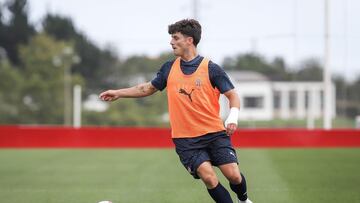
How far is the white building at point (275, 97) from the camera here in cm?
2891

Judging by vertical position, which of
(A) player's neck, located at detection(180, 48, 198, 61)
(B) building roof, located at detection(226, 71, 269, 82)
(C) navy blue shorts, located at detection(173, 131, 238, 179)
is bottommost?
(C) navy blue shorts, located at detection(173, 131, 238, 179)

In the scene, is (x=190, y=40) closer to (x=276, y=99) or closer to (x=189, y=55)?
(x=189, y=55)

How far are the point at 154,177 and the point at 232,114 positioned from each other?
603 centimetres

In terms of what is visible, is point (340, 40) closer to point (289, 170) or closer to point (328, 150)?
point (328, 150)

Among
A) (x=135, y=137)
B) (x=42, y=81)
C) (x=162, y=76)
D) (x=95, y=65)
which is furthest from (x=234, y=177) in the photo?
(x=42, y=81)

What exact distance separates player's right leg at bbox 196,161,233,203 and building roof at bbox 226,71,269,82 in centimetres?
2317

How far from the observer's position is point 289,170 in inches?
539

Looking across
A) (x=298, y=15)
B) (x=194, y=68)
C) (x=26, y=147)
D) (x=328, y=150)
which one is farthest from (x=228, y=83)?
(x=298, y=15)

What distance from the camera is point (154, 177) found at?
12578mm

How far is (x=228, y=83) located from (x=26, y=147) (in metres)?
15.2

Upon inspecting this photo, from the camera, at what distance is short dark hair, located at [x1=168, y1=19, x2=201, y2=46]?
6953mm

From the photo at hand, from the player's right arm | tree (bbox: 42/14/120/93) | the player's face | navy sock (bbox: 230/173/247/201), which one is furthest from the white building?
the player's face

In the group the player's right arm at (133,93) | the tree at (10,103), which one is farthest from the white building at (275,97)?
the player's right arm at (133,93)

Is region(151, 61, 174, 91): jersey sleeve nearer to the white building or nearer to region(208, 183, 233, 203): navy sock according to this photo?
region(208, 183, 233, 203): navy sock
